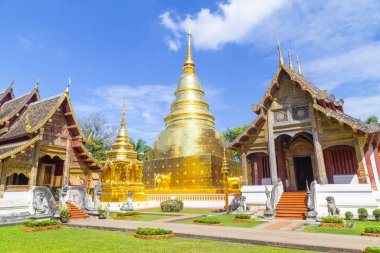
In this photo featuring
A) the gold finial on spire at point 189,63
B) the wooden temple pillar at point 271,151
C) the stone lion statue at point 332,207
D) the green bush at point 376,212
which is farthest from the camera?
the gold finial on spire at point 189,63

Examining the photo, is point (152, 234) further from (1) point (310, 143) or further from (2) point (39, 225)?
(1) point (310, 143)

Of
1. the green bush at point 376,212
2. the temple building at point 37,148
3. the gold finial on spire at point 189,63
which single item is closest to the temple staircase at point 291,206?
the green bush at point 376,212

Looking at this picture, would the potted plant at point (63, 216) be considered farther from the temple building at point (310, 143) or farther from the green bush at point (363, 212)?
the green bush at point (363, 212)

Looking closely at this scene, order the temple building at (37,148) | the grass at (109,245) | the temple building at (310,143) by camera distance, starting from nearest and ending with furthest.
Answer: the grass at (109,245) → the temple building at (37,148) → the temple building at (310,143)

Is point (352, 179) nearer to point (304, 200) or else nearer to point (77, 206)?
point (304, 200)

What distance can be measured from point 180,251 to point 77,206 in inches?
420

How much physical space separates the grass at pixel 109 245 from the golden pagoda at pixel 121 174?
13398 millimetres

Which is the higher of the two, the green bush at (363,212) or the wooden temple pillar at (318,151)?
the wooden temple pillar at (318,151)

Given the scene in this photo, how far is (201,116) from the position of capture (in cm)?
3062

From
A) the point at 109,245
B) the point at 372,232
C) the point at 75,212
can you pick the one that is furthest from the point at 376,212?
the point at 75,212

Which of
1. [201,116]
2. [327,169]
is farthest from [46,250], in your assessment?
[201,116]

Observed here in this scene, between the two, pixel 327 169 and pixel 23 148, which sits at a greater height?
pixel 23 148

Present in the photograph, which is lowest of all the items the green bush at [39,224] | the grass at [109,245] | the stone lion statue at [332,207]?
the grass at [109,245]

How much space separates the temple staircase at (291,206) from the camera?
13.7 m
